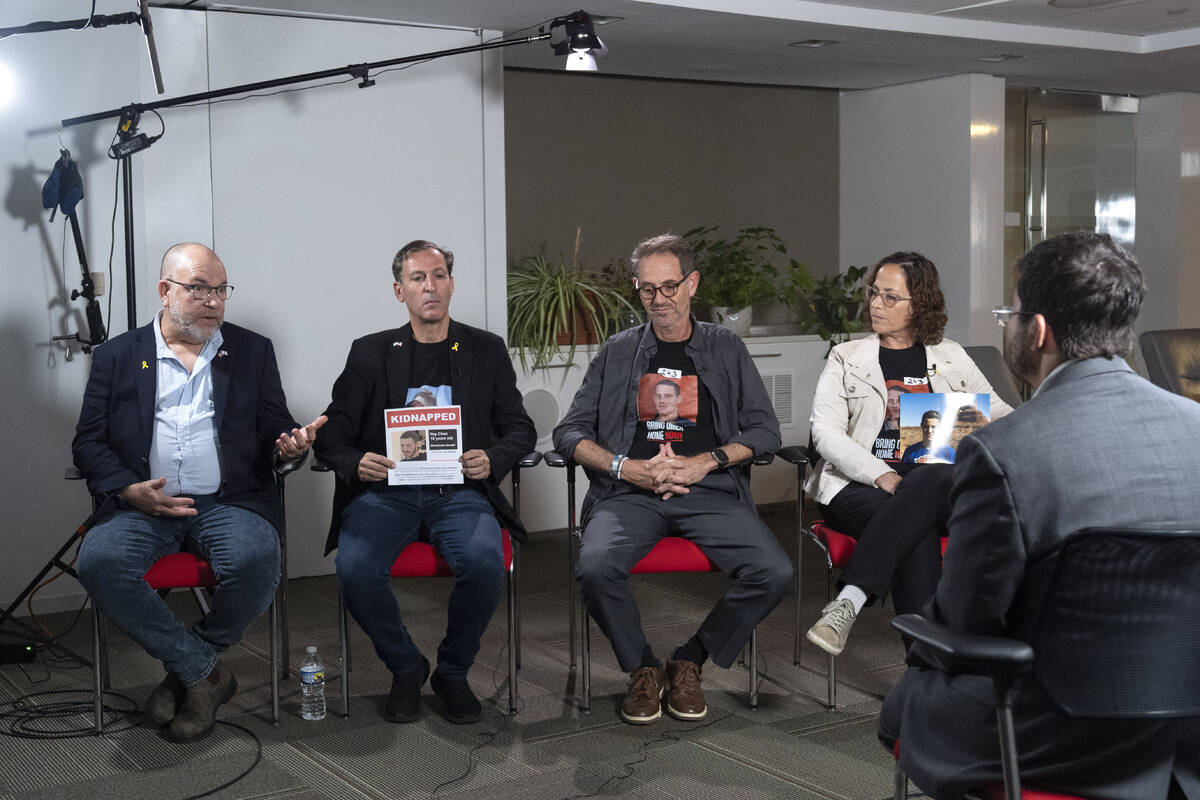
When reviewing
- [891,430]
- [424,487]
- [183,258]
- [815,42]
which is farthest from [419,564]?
[815,42]

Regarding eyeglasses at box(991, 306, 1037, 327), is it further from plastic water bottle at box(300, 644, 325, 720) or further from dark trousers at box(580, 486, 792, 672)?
plastic water bottle at box(300, 644, 325, 720)

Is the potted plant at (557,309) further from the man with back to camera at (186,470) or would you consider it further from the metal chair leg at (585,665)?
the metal chair leg at (585,665)

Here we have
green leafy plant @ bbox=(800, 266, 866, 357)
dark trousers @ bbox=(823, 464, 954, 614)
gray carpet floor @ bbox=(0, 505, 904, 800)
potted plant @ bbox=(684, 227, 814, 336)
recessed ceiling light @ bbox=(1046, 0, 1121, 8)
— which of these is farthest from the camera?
green leafy plant @ bbox=(800, 266, 866, 357)

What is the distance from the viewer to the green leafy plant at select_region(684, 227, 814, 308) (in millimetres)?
6195

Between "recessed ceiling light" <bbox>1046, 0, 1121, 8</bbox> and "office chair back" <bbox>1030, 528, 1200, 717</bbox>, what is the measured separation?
4480mm

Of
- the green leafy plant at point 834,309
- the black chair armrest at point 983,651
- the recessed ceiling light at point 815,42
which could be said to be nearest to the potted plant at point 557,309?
the green leafy plant at point 834,309

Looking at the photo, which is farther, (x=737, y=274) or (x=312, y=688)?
(x=737, y=274)

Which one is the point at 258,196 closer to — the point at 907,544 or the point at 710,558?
the point at 710,558

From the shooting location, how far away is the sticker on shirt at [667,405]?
3.68 metres

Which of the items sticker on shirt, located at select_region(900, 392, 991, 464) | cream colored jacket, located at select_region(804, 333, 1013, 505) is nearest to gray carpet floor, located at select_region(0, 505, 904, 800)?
cream colored jacket, located at select_region(804, 333, 1013, 505)

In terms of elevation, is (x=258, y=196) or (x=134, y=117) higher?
(x=134, y=117)

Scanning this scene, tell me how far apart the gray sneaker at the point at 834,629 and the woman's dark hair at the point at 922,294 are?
95 centimetres

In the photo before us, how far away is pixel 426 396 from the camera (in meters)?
3.67

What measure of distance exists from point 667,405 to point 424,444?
2.43ft
